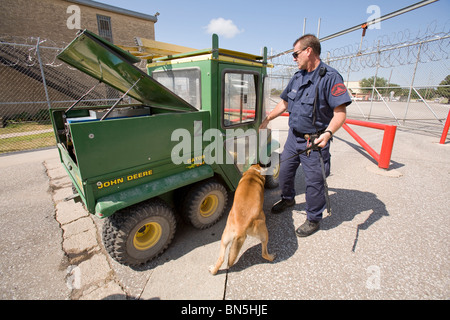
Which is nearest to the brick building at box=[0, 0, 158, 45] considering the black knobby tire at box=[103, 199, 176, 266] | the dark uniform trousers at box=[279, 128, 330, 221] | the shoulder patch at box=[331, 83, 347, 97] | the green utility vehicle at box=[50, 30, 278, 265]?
the green utility vehicle at box=[50, 30, 278, 265]

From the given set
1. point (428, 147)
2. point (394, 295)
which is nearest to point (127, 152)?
point (394, 295)

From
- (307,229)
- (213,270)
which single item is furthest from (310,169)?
(213,270)

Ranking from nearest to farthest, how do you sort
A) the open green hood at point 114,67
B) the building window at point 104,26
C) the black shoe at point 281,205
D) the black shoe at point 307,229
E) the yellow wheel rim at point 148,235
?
the open green hood at point 114,67 → the yellow wheel rim at point 148,235 → the black shoe at point 307,229 → the black shoe at point 281,205 → the building window at point 104,26

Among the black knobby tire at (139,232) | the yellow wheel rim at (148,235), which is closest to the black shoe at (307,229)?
the black knobby tire at (139,232)

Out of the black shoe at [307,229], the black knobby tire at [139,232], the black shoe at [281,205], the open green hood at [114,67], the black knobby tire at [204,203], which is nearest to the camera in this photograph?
the open green hood at [114,67]

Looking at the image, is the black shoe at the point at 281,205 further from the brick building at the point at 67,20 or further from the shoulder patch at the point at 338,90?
the brick building at the point at 67,20

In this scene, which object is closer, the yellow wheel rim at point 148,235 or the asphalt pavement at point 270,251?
the asphalt pavement at point 270,251

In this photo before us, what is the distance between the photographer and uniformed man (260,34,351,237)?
2260 millimetres

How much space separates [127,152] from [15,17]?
16.3 m

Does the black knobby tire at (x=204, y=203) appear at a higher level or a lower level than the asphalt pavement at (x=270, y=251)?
higher

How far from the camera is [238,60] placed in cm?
265

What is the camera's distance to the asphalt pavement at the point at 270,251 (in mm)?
1946

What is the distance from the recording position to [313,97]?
93.9 inches
